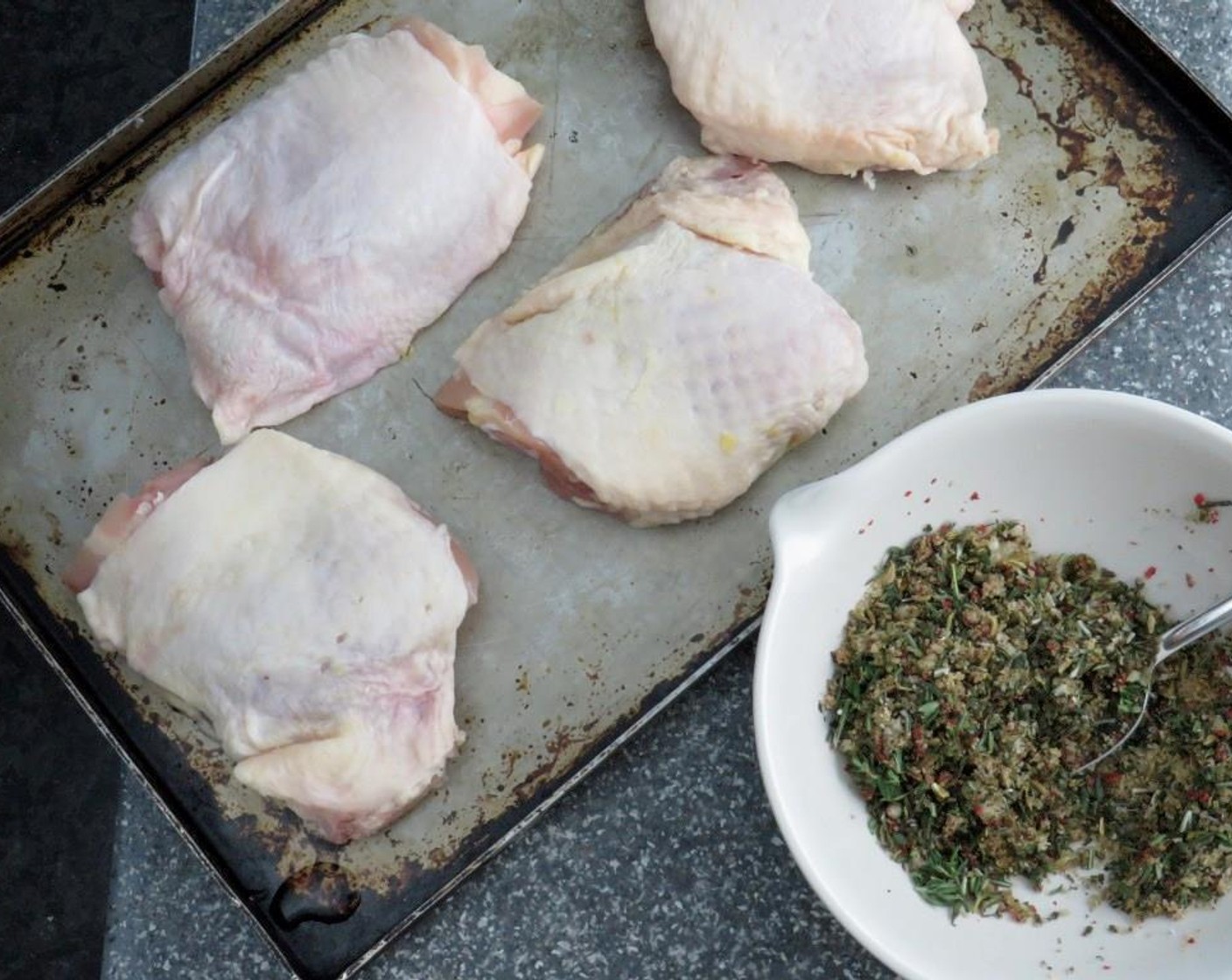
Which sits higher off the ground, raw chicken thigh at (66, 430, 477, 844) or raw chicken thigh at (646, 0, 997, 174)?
raw chicken thigh at (646, 0, 997, 174)

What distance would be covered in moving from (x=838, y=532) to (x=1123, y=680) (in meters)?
0.31

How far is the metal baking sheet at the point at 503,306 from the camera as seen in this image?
4.66ft

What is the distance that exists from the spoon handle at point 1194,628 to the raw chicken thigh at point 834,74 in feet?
1.80

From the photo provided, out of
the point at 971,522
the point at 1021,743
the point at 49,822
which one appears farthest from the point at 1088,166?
the point at 49,822

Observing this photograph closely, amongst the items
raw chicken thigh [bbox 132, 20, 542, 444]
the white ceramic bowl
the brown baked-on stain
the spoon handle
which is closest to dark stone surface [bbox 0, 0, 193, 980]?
raw chicken thigh [bbox 132, 20, 542, 444]

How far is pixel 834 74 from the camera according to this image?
144 cm

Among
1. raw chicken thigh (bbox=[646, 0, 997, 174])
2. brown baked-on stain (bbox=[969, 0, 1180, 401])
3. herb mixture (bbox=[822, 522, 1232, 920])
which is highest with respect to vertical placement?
raw chicken thigh (bbox=[646, 0, 997, 174])

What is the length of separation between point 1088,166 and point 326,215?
842mm

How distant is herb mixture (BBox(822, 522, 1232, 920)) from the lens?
127cm

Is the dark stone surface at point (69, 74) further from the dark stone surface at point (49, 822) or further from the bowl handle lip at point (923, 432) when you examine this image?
the bowl handle lip at point (923, 432)

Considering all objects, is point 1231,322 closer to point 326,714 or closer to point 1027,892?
point 1027,892

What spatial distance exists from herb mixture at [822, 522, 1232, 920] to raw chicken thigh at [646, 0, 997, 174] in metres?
0.50

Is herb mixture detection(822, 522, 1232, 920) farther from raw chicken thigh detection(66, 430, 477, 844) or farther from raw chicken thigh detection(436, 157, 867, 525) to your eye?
raw chicken thigh detection(66, 430, 477, 844)

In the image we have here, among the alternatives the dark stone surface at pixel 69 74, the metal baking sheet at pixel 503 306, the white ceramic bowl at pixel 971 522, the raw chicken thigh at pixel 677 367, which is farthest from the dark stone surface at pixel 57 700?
the white ceramic bowl at pixel 971 522
